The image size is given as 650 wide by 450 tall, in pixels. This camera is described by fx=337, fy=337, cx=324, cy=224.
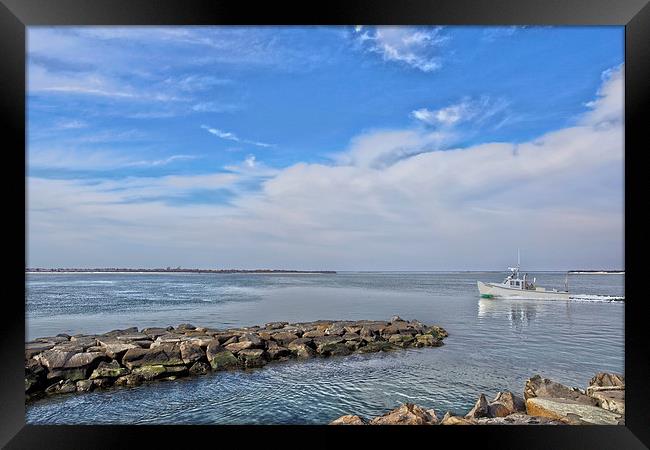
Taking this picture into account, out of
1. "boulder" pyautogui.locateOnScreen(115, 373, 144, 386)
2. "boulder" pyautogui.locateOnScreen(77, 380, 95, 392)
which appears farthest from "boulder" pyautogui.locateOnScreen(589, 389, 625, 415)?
"boulder" pyautogui.locateOnScreen(77, 380, 95, 392)

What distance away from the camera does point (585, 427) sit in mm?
1821

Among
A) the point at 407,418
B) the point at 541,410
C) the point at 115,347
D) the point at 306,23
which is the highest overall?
the point at 306,23

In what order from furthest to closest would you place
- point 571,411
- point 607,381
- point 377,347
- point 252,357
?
point 377,347, point 252,357, point 607,381, point 571,411

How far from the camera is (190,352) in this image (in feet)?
17.9

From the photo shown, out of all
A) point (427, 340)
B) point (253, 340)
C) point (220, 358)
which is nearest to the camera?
point (220, 358)

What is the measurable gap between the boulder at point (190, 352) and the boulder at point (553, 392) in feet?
15.2

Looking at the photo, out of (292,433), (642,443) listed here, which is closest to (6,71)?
(292,433)

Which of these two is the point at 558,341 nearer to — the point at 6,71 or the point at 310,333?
the point at 310,333

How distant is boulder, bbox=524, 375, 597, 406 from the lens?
340 cm

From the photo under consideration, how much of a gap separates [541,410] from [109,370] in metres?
5.44

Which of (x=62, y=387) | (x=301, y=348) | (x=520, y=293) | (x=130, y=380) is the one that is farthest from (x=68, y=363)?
(x=520, y=293)

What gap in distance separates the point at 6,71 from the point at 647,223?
3.31 m

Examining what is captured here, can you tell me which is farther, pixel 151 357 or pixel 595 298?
pixel 595 298

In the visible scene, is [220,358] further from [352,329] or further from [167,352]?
[352,329]
